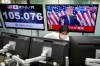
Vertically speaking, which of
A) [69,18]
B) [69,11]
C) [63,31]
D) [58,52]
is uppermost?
[69,11]

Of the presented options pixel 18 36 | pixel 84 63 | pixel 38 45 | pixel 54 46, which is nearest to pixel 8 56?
pixel 18 36

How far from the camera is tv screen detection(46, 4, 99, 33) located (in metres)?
3.50

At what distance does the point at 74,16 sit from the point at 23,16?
902 mm

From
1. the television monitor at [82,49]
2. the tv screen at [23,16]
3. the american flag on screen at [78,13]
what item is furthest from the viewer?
the tv screen at [23,16]

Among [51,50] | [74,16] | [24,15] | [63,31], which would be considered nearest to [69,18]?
[74,16]

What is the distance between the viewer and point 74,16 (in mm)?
3588

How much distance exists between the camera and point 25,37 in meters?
2.20

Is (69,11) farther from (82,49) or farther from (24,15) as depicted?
(82,49)

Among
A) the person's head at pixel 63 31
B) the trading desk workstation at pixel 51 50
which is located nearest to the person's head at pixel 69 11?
the trading desk workstation at pixel 51 50

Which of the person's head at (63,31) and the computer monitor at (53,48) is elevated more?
the computer monitor at (53,48)

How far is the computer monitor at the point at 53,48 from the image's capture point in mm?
1875

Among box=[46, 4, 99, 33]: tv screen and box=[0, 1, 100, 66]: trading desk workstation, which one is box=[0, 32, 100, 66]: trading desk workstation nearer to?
box=[0, 1, 100, 66]: trading desk workstation

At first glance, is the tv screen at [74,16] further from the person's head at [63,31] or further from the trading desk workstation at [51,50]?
the person's head at [63,31]

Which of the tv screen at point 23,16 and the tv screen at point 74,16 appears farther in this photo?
Result: the tv screen at point 23,16
